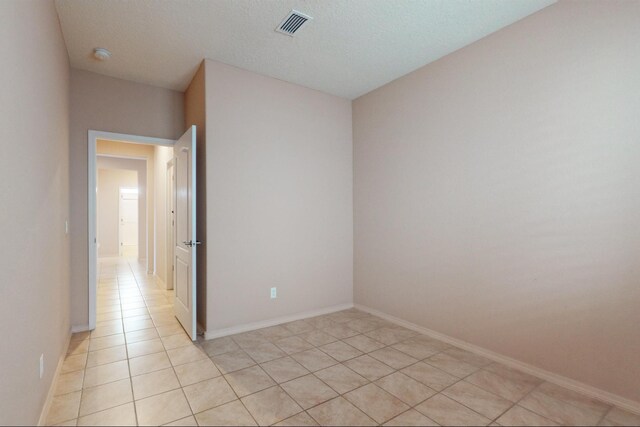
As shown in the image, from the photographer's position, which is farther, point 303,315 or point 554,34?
point 303,315

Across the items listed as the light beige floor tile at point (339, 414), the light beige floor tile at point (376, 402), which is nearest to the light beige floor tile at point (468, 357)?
the light beige floor tile at point (376, 402)

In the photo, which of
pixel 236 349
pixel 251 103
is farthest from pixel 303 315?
pixel 251 103

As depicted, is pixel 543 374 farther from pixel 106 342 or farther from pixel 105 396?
pixel 106 342

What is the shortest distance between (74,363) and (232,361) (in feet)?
4.27

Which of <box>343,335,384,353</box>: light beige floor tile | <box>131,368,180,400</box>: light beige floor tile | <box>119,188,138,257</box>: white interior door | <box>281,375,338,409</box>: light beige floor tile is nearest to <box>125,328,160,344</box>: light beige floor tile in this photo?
<box>131,368,180,400</box>: light beige floor tile

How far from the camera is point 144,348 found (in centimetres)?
289

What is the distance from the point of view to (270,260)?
3.61m

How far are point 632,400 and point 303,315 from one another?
9.43 feet

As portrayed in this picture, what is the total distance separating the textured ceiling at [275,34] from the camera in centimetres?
240

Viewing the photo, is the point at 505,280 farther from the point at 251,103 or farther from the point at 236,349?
the point at 251,103

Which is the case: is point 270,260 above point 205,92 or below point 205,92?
below

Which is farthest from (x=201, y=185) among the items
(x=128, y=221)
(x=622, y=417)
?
(x=128, y=221)

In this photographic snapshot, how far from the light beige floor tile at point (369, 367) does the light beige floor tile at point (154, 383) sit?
4.48 ft

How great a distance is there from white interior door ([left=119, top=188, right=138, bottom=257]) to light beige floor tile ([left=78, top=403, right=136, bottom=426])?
890 cm
